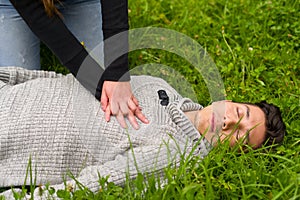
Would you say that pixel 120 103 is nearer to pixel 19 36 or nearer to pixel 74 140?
pixel 74 140

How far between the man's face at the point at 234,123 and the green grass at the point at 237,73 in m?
0.09

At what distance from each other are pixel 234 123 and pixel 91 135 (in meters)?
0.61

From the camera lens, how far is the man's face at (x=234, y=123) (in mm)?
2480

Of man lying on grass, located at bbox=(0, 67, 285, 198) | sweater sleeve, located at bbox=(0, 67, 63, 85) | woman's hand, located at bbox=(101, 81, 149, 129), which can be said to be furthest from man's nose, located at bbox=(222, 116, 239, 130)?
sweater sleeve, located at bbox=(0, 67, 63, 85)

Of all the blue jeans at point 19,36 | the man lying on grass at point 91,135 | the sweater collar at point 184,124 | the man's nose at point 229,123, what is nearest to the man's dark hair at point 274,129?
the man lying on grass at point 91,135

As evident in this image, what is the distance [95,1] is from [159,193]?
5.00ft

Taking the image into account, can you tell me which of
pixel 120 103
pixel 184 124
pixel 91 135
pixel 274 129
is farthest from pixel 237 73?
pixel 91 135

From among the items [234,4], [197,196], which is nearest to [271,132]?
[197,196]

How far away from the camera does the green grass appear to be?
2129 millimetres

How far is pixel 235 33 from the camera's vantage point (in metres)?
3.64

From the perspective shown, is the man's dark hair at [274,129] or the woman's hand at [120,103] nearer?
Result: the woman's hand at [120,103]

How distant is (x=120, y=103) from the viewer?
2.44m

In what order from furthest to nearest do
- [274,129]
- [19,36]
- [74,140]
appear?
[19,36]
[274,129]
[74,140]

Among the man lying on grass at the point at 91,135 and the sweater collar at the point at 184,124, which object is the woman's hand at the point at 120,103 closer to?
the man lying on grass at the point at 91,135
